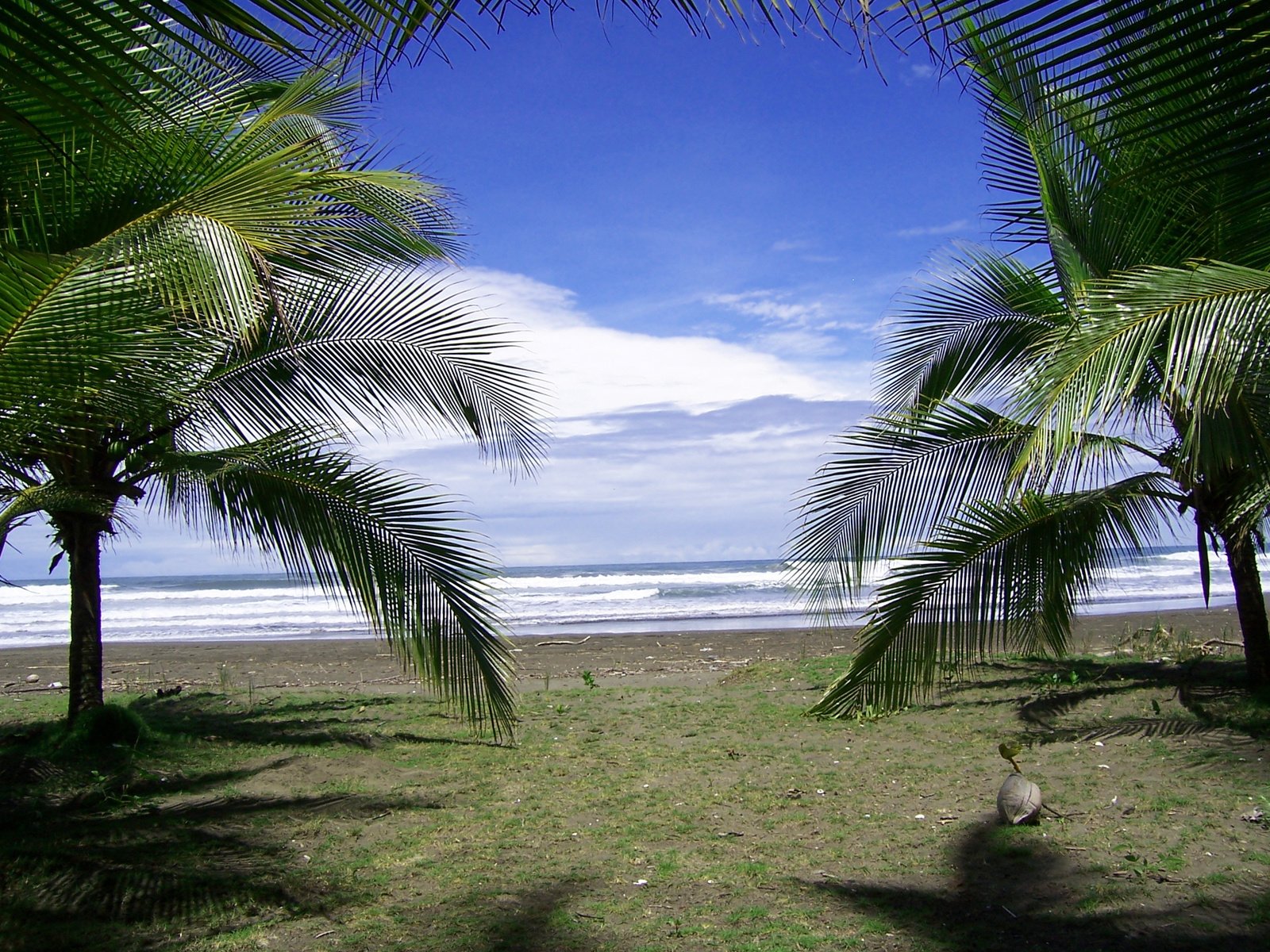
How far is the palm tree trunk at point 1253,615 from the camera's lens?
676cm

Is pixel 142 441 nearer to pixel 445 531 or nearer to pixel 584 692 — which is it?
pixel 445 531

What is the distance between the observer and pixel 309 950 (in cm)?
337

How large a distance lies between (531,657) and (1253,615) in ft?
32.9

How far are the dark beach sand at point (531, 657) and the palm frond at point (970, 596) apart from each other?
555cm

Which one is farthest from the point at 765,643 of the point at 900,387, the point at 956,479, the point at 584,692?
the point at 956,479

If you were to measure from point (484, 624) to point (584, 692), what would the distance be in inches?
211

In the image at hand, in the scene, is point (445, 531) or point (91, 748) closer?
point (445, 531)

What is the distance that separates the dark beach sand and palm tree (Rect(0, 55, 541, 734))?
4.83 m

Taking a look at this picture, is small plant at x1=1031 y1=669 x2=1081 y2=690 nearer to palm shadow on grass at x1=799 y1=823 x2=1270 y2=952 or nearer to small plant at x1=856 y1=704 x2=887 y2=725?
small plant at x1=856 y1=704 x2=887 y2=725

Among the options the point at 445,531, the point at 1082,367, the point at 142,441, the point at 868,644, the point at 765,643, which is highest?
the point at 142,441

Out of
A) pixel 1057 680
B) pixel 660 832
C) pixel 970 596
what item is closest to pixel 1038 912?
pixel 660 832

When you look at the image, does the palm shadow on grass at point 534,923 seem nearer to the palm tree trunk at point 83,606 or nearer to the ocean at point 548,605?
the palm tree trunk at point 83,606

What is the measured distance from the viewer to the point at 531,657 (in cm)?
1441

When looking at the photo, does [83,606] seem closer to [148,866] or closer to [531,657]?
[148,866]
